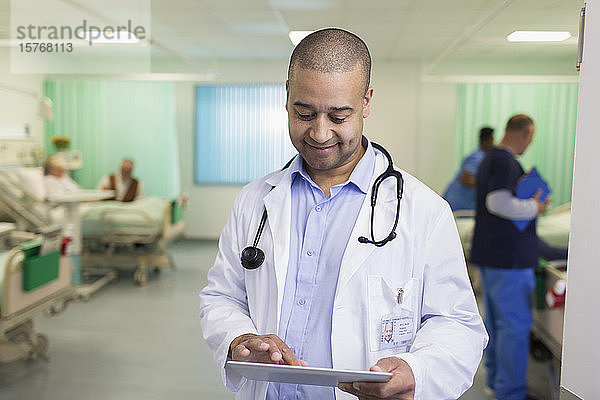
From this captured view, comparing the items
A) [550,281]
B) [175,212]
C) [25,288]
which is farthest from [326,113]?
[175,212]

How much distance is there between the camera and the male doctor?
1116 mm

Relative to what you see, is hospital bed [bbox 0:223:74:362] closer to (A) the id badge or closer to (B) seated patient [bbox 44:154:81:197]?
(B) seated patient [bbox 44:154:81:197]

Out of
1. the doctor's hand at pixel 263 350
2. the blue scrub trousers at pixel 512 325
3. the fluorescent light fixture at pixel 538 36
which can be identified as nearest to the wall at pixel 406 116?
the fluorescent light fixture at pixel 538 36

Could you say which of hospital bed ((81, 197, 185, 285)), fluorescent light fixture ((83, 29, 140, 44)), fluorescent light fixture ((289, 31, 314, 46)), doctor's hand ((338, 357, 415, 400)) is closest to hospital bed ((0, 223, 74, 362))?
fluorescent light fixture ((83, 29, 140, 44))

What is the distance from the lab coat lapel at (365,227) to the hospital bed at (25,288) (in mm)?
2091

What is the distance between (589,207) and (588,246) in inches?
2.9

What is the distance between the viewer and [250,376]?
105 cm

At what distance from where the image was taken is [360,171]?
1.26 m

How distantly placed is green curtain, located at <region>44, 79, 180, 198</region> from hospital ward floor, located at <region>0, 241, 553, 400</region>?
71.3 inches

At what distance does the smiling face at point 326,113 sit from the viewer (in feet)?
3.66

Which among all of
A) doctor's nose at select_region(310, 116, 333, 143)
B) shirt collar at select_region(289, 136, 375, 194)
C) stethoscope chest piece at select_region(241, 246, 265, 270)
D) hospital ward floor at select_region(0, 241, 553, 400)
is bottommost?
hospital ward floor at select_region(0, 241, 553, 400)

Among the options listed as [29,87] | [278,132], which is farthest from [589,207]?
[29,87]

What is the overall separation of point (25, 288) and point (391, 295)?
89.1 inches

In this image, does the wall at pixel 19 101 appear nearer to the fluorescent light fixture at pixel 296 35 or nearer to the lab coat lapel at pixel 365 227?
the fluorescent light fixture at pixel 296 35
